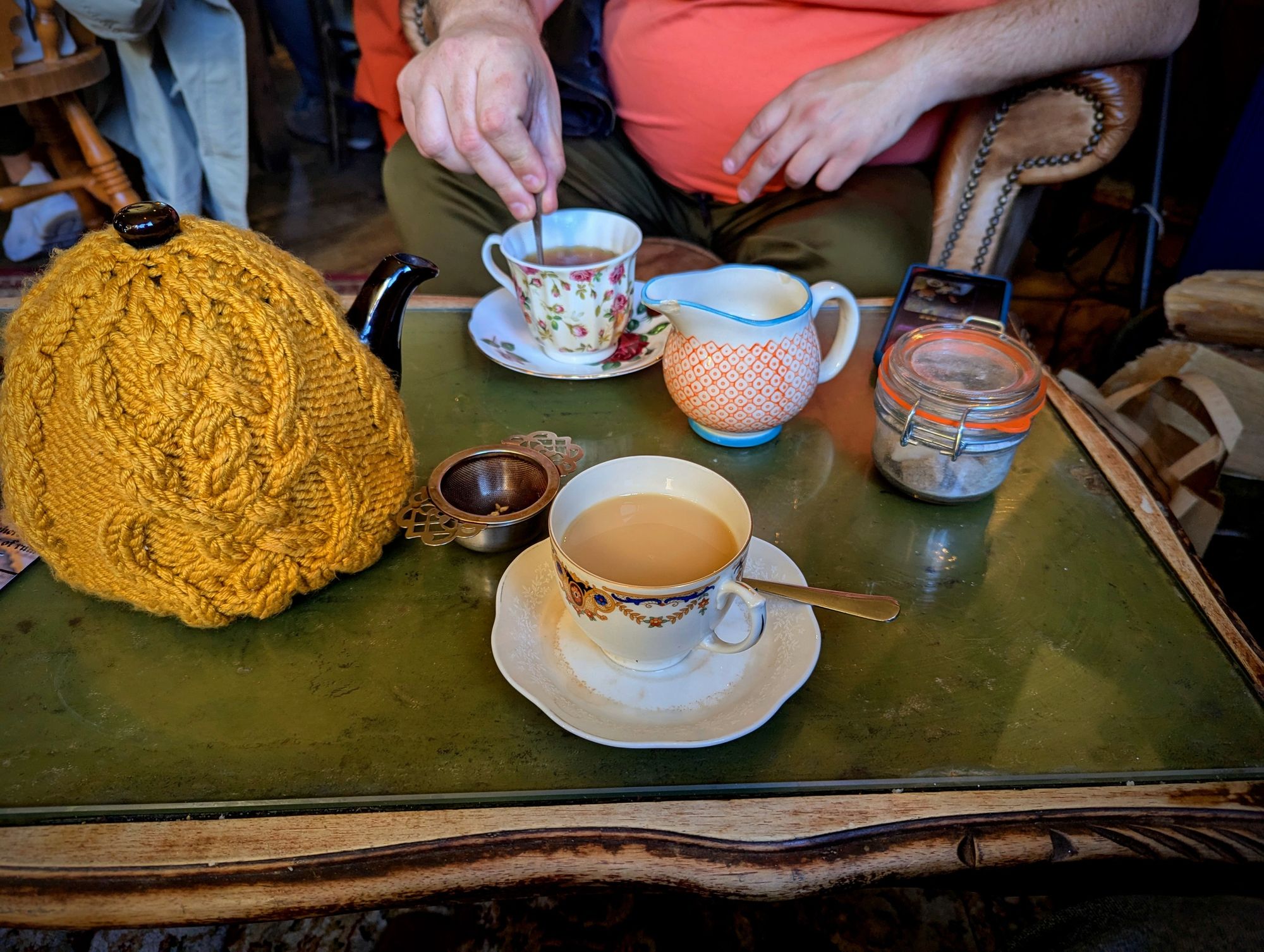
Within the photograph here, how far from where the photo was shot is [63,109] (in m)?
2.03

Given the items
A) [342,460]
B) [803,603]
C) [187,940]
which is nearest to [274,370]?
[342,460]

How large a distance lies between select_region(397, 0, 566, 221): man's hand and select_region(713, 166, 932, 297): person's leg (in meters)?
0.41

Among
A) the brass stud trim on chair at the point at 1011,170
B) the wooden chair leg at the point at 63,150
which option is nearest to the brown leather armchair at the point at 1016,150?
the brass stud trim on chair at the point at 1011,170

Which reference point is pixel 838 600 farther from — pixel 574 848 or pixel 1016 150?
pixel 1016 150

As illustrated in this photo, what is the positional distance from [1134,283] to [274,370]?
2202mm

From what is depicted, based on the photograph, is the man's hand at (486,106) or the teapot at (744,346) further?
the man's hand at (486,106)

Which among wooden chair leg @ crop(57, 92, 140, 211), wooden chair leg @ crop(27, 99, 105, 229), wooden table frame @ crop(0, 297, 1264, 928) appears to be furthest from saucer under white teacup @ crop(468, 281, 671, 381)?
wooden chair leg @ crop(27, 99, 105, 229)

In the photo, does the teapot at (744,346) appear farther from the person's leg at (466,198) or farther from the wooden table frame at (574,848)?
the person's leg at (466,198)

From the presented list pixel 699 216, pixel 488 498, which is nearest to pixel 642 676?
pixel 488 498

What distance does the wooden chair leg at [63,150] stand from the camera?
202 cm

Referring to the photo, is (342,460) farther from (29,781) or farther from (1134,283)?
(1134,283)

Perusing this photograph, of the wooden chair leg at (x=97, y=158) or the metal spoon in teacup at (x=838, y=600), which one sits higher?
the metal spoon in teacup at (x=838, y=600)

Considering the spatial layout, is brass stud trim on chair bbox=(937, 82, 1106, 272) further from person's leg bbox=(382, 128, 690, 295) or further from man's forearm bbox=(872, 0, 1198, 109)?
person's leg bbox=(382, 128, 690, 295)

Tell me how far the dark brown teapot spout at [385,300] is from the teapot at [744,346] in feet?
0.71
